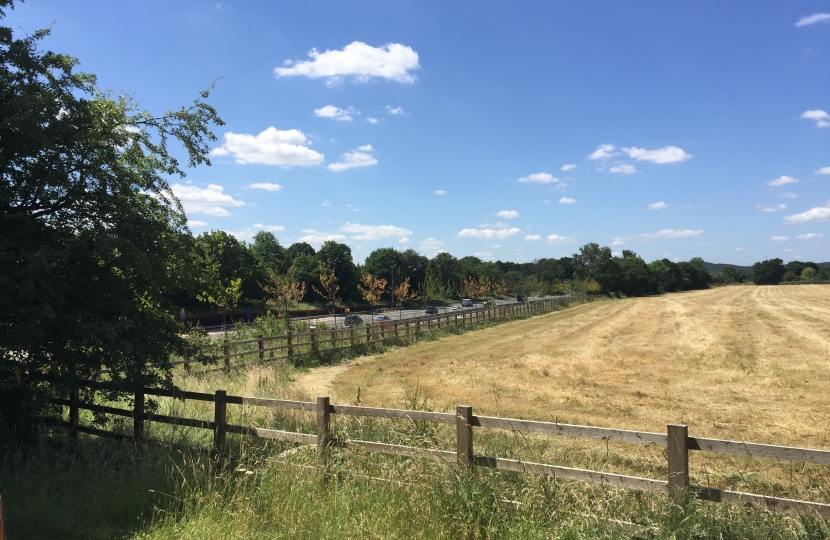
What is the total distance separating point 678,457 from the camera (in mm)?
4902

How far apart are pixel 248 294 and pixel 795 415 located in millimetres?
63828

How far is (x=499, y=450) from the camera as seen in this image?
7031mm

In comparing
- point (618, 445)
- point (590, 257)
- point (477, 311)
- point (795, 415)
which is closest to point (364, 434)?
point (618, 445)

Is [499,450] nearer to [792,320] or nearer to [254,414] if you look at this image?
[254,414]

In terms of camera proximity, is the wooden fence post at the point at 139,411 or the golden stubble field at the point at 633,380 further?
the golden stubble field at the point at 633,380

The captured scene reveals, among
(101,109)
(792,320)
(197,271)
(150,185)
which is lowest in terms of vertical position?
(792,320)

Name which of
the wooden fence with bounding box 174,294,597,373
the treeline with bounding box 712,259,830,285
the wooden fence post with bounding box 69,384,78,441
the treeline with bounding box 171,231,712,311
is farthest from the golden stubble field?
the treeline with bounding box 712,259,830,285

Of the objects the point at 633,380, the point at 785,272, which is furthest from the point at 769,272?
the point at 633,380

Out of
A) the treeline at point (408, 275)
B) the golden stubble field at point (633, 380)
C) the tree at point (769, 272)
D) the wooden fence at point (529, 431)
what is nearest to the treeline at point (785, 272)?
the tree at point (769, 272)

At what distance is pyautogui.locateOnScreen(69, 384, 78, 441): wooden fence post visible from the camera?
8070mm

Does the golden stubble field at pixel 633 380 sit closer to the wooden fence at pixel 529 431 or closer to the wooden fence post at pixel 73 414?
the wooden fence at pixel 529 431

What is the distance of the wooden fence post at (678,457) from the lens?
486 cm

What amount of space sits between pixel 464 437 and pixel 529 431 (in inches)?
26.8

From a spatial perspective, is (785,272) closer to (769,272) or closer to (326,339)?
(769,272)
